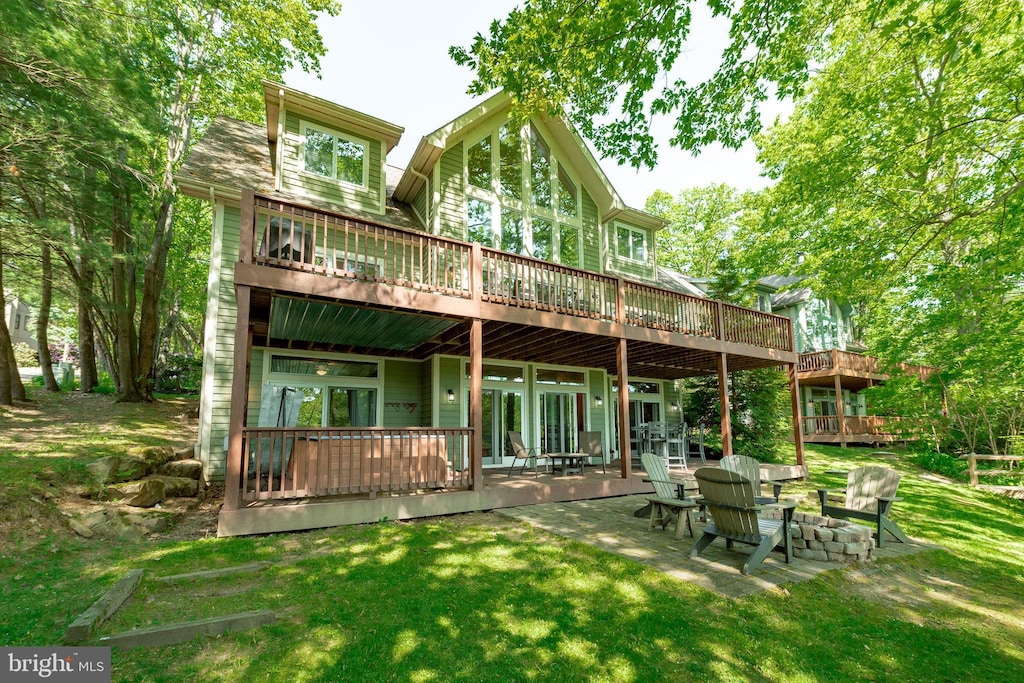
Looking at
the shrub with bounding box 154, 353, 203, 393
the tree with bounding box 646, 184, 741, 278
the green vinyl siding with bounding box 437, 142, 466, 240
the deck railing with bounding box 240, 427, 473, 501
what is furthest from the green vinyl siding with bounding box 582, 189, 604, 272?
the tree with bounding box 646, 184, 741, 278

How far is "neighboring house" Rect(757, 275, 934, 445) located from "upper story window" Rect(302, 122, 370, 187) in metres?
16.4

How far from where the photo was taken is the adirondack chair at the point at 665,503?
6141mm

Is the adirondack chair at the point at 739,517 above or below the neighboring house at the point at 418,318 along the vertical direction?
below

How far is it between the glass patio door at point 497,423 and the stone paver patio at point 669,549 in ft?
12.0

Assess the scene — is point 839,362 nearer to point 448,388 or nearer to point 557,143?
point 557,143

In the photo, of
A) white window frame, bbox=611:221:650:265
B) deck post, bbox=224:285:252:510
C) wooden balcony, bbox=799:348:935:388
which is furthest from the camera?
wooden balcony, bbox=799:348:935:388

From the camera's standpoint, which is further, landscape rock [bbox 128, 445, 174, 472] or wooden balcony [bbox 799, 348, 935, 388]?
wooden balcony [bbox 799, 348, 935, 388]

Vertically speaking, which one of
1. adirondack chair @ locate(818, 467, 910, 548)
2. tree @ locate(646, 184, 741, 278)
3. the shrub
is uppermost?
tree @ locate(646, 184, 741, 278)

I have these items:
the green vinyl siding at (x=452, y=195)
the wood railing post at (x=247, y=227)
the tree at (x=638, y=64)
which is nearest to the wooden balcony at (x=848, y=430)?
the tree at (x=638, y=64)

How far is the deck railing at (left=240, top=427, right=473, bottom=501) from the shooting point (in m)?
6.15

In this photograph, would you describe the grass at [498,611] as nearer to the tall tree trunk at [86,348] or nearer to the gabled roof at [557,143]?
the gabled roof at [557,143]

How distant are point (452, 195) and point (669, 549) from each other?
897 centimetres

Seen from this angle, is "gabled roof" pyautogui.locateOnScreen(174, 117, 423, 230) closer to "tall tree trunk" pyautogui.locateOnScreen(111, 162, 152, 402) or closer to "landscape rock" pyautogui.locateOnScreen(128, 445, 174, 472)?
"tall tree trunk" pyautogui.locateOnScreen(111, 162, 152, 402)

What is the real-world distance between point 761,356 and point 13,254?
18422mm
